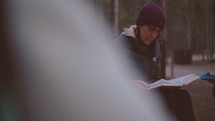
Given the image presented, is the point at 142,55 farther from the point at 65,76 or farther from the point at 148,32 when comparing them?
the point at 65,76

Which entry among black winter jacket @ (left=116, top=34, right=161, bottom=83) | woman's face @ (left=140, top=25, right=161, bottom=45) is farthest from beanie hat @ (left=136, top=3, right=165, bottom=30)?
black winter jacket @ (left=116, top=34, right=161, bottom=83)

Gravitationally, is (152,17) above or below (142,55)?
above

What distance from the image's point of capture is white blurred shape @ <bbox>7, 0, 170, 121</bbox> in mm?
4320

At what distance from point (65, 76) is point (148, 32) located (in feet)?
5.41

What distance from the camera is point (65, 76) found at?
219 inches

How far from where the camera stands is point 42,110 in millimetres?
4875

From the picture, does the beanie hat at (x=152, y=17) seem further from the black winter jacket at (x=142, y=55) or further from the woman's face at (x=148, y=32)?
the black winter jacket at (x=142, y=55)

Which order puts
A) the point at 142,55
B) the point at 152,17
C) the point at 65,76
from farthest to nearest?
the point at 65,76, the point at 142,55, the point at 152,17

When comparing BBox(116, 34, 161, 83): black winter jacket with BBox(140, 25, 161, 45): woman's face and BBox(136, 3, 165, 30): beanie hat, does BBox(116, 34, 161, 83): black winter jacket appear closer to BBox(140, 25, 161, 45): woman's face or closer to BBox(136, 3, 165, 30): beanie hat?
BBox(140, 25, 161, 45): woman's face

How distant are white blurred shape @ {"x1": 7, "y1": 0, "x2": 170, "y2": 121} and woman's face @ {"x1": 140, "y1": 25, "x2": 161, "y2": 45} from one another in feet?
0.95

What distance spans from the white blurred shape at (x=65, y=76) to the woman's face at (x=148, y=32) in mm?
288

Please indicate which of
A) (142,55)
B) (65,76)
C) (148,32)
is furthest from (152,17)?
(65,76)

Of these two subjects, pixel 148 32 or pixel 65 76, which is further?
pixel 65 76

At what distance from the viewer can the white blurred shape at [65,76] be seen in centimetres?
432
